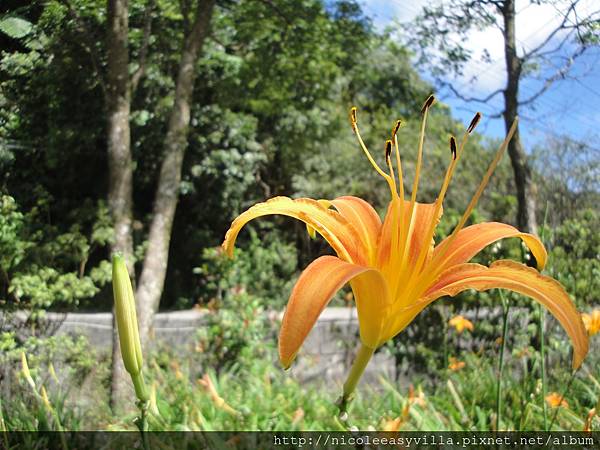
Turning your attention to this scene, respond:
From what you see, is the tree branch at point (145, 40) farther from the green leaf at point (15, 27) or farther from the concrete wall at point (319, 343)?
the concrete wall at point (319, 343)

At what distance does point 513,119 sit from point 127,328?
4.74ft

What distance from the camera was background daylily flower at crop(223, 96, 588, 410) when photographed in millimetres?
467

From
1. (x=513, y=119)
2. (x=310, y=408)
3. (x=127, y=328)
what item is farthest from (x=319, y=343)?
(x=127, y=328)

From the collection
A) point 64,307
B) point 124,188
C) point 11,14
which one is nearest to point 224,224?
point 124,188

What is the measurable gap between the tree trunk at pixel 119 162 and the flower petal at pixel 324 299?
1.26m

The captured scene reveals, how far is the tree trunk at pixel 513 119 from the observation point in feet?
3.96

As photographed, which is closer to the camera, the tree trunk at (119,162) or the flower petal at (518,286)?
the flower petal at (518,286)

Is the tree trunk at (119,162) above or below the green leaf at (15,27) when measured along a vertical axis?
below

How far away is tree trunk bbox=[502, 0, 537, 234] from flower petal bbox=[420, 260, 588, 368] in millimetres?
810

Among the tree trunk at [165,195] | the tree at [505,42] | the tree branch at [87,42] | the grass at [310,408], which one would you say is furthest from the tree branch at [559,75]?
the tree trunk at [165,195]

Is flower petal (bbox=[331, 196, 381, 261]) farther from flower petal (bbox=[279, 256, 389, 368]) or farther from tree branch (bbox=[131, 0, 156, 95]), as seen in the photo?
tree branch (bbox=[131, 0, 156, 95])

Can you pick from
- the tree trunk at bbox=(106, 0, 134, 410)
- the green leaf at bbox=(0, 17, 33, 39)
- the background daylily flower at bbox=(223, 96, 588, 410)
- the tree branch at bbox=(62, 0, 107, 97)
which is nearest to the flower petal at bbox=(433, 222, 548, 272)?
the background daylily flower at bbox=(223, 96, 588, 410)

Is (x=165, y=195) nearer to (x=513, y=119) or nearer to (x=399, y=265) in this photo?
(x=513, y=119)

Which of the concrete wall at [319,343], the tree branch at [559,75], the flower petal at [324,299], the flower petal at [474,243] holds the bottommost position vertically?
the concrete wall at [319,343]
